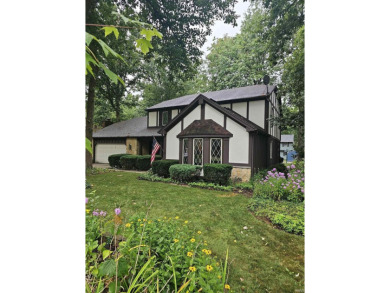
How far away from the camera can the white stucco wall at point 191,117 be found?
19.9 feet

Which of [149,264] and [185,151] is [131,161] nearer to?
[185,151]

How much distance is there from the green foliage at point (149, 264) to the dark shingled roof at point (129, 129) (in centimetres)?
166

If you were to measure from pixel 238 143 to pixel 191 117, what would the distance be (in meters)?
1.87

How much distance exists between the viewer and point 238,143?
5.65m

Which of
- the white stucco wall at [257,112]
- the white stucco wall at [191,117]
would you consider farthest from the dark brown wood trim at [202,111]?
the white stucco wall at [257,112]

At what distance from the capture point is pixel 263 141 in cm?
657

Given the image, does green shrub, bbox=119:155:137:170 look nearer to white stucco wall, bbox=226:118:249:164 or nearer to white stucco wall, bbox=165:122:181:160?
white stucco wall, bbox=165:122:181:160

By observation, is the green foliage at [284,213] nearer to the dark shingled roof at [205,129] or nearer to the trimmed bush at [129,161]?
the trimmed bush at [129,161]

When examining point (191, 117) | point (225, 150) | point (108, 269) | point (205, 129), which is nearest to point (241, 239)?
point (108, 269)

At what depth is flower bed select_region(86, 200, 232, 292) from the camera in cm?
97

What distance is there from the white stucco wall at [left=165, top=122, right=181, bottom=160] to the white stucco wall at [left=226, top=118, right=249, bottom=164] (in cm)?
188
